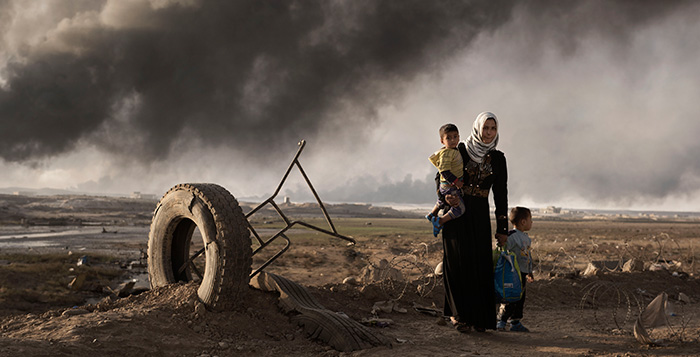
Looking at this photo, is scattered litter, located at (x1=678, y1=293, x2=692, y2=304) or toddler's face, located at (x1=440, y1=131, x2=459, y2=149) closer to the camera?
toddler's face, located at (x1=440, y1=131, x2=459, y2=149)

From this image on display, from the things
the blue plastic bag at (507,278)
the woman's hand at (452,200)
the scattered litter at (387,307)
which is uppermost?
the woman's hand at (452,200)

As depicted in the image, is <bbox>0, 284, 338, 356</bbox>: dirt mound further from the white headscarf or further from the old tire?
the white headscarf

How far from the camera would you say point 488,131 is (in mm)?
5656

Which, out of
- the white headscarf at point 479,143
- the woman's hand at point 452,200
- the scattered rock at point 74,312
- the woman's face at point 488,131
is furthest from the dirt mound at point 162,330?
the woman's face at point 488,131

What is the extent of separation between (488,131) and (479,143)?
0.19m

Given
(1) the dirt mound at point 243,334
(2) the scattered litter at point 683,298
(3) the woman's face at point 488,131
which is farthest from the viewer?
(2) the scattered litter at point 683,298

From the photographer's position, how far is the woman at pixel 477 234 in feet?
18.7

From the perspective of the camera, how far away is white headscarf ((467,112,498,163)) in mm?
5643

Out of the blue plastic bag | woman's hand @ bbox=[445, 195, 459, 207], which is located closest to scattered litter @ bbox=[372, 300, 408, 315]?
the blue plastic bag

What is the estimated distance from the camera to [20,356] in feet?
13.3

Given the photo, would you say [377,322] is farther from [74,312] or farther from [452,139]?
[74,312]

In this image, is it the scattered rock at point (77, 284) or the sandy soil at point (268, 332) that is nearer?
the sandy soil at point (268, 332)

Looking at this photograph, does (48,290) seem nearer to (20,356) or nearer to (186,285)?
(186,285)

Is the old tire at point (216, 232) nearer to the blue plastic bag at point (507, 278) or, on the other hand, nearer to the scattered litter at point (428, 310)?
the scattered litter at point (428, 310)
